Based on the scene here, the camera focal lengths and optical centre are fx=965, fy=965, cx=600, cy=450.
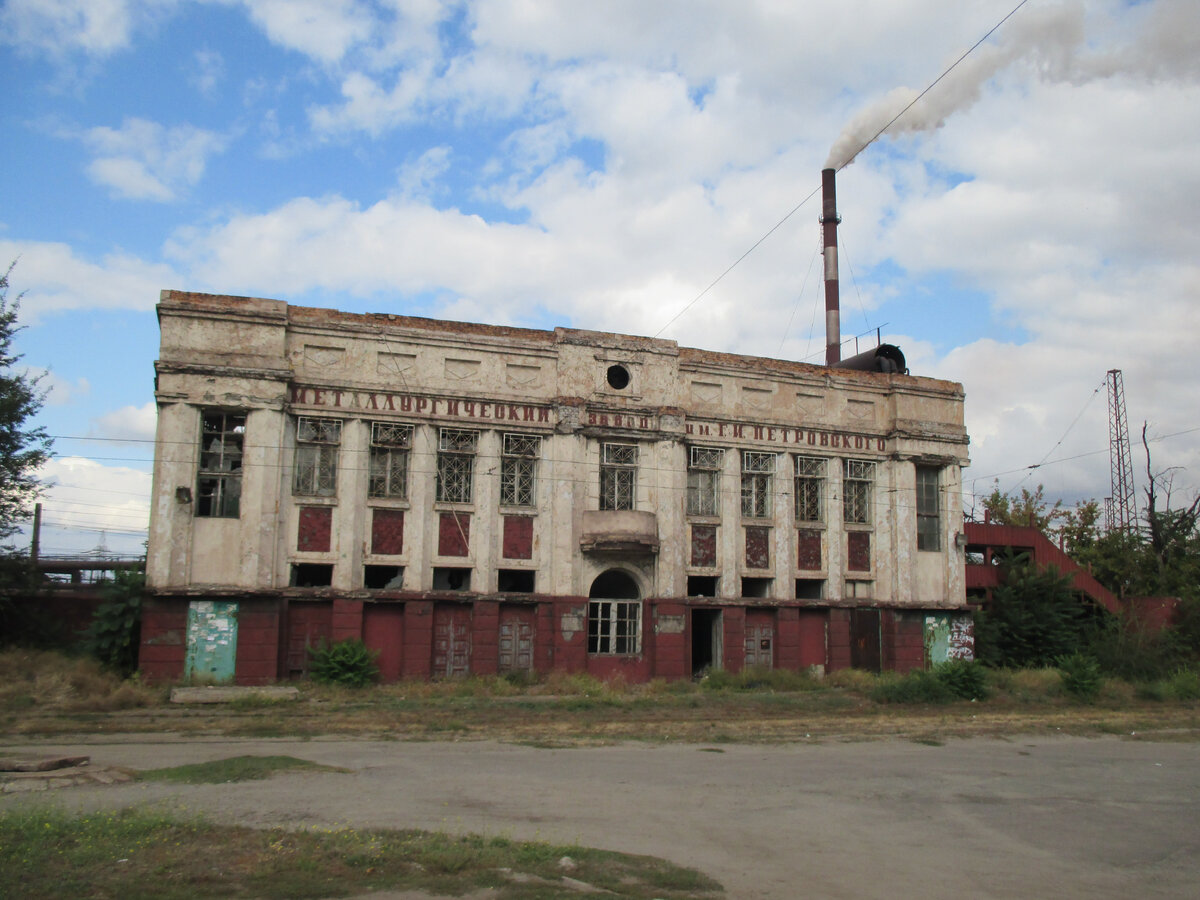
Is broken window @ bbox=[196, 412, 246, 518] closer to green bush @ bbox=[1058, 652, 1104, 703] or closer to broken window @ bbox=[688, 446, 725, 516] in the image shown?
broken window @ bbox=[688, 446, 725, 516]

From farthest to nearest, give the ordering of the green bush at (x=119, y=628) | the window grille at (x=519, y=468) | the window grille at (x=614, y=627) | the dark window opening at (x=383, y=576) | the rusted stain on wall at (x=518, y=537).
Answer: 1. the window grille at (x=614, y=627)
2. the window grille at (x=519, y=468)
3. the rusted stain on wall at (x=518, y=537)
4. the dark window opening at (x=383, y=576)
5. the green bush at (x=119, y=628)

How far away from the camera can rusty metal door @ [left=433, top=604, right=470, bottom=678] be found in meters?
24.6

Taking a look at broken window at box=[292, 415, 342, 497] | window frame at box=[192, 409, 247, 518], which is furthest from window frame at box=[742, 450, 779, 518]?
window frame at box=[192, 409, 247, 518]

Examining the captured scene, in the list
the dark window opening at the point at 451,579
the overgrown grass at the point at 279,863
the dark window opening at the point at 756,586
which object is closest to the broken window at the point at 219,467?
the dark window opening at the point at 451,579

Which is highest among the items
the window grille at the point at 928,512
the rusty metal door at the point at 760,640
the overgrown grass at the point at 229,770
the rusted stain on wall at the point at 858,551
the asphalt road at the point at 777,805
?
the window grille at the point at 928,512

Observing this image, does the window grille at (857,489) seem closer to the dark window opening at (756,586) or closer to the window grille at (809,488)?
the window grille at (809,488)

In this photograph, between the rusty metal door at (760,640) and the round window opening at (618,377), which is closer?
the round window opening at (618,377)

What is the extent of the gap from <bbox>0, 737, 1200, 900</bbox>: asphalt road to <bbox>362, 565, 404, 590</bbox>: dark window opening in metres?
8.89

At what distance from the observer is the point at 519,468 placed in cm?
2616

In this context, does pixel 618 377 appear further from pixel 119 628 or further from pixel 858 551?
pixel 119 628

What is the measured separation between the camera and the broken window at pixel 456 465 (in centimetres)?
2541

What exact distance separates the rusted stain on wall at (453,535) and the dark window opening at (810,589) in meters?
10.6

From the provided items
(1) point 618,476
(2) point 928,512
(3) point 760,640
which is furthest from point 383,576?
(2) point 928,512

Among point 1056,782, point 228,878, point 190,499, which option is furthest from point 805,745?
point 190,499
